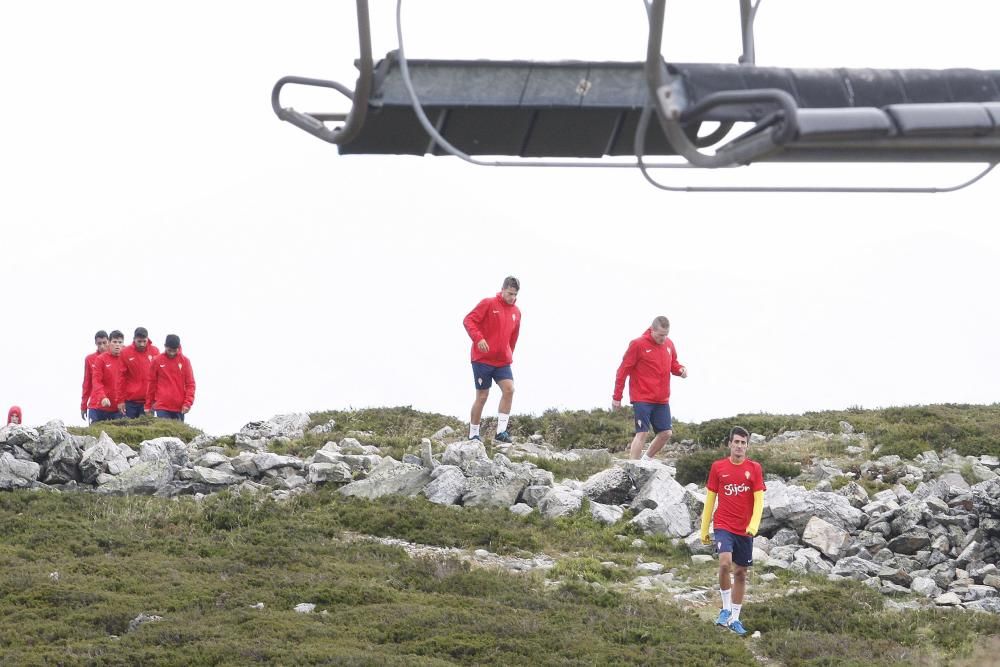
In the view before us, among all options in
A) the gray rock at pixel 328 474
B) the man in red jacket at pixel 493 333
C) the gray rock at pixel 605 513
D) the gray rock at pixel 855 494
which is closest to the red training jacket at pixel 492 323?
the man in red jacket at pixel 493 333

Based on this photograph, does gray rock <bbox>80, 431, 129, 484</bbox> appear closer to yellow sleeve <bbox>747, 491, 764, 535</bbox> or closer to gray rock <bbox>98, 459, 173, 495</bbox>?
gray rock <bbox>98, 459, 173, 495</bbox>

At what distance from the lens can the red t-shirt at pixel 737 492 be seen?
15469mm

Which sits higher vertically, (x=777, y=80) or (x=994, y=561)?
(x=777, y=80)

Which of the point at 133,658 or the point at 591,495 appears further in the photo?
the point at 591,495

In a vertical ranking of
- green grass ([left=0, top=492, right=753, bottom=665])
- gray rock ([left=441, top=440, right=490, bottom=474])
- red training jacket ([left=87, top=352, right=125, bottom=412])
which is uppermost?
red training jacket ([left=87, top=352, right=125, bottom=412])

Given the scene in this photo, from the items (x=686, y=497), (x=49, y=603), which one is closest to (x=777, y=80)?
(x=49, y=603)

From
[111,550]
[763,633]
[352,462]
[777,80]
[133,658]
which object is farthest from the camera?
[352,462]

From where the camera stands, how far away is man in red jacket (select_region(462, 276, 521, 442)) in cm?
2186

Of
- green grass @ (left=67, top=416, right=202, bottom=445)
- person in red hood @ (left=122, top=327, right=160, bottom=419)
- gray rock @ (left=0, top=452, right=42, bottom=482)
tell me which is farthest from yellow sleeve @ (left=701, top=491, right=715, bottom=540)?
person in red hood @ (left=122, top=327, right=160, bottom=419)

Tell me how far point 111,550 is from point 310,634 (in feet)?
14.7

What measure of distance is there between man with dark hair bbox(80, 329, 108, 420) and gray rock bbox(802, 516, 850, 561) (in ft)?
41.9

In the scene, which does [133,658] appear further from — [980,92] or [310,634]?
[980,92]

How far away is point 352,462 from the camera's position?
22.2m

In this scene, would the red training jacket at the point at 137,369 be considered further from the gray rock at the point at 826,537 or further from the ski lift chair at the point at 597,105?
the ski lift chair at the point at 597,105
